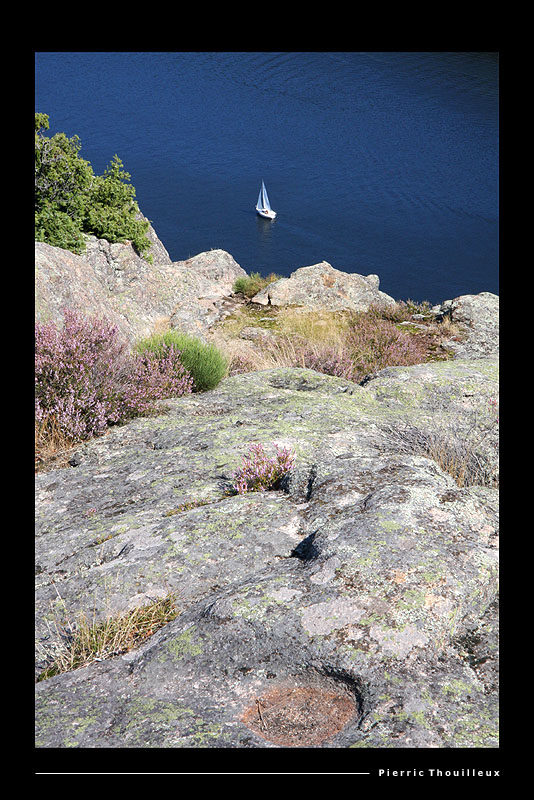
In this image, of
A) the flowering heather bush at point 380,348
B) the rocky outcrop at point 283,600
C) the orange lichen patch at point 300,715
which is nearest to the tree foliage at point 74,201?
the flowering heather bush at point 380,348

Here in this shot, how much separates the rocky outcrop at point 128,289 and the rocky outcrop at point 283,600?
6.74m

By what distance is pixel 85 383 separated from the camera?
8188 mm

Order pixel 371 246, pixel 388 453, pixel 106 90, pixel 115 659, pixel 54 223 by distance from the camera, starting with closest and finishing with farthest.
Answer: pixel 115 659
pixel 388 453
pixel 54 223
pixel 371 246
pixel 106 90

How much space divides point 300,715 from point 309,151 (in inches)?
4605

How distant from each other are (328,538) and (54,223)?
15013 millimetres

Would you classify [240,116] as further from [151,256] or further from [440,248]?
[151,256]

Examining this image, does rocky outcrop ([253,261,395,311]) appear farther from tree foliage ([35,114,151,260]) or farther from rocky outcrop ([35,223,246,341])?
tree foliage ([35,114,151,260])

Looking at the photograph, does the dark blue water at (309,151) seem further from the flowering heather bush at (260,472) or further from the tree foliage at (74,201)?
the flowering heather bush at (260,472)

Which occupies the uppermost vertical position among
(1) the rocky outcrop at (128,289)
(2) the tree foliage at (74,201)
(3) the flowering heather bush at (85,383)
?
(2) the tree foliage at (74,201)

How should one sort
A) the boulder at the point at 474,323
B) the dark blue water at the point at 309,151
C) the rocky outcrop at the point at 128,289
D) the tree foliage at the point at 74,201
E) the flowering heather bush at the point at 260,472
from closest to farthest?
the flowering heather bush at the point at 260,472
the rocky outcrop at the point at 128,289
the tree foliage at the point at 74,201
the boulder at the point at 474,323
the dark blue water at the point at 309,151

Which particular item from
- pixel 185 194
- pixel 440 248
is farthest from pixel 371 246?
pixel 185 194

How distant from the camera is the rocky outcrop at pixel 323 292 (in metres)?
23.2

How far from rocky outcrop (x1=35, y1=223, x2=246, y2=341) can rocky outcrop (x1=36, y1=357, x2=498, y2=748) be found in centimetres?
674

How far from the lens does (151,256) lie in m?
19.8
